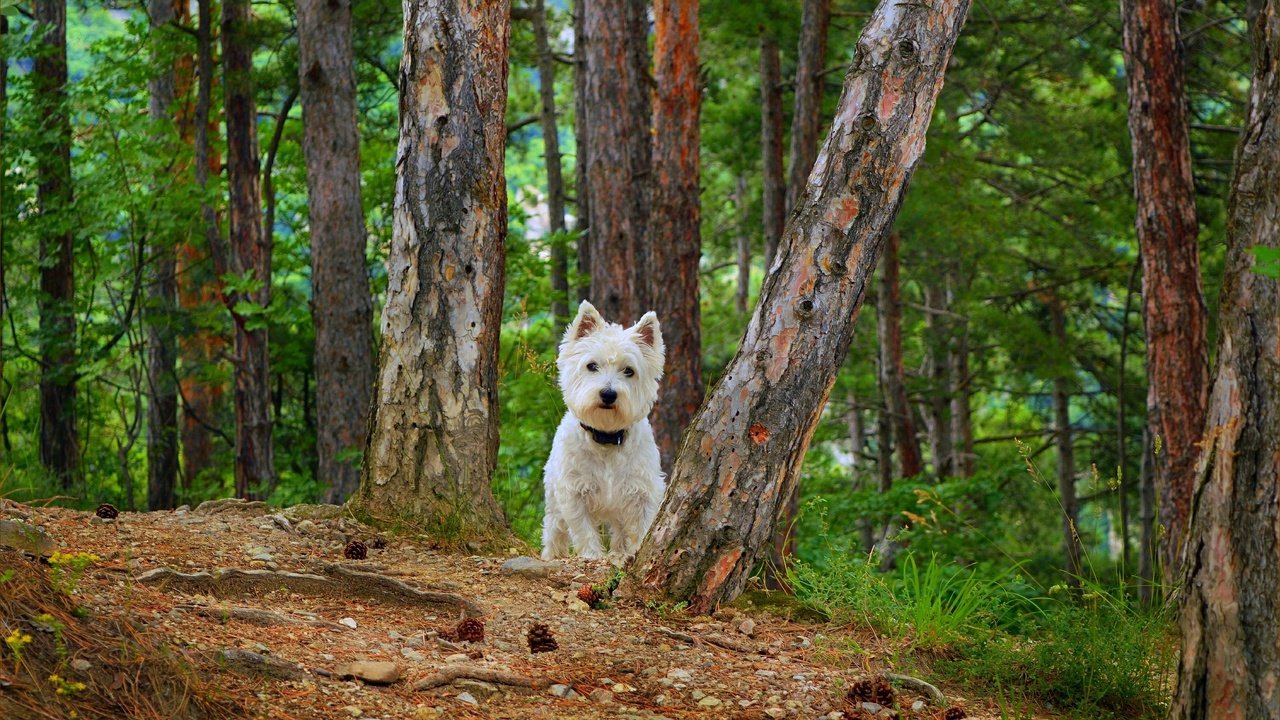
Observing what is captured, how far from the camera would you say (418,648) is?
4.97 metres

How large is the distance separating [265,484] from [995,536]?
11072 millimetres

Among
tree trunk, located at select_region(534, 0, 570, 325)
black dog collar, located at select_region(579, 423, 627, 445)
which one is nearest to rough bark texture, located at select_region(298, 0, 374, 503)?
black dog collar, located at select_region(579, 423, 627, 445)

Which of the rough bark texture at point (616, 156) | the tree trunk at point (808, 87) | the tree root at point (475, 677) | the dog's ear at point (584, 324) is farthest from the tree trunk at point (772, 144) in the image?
the tree root at point (475, 677)

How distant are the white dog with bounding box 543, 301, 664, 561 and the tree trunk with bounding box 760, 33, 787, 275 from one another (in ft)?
34.7

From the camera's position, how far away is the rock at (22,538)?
452cm

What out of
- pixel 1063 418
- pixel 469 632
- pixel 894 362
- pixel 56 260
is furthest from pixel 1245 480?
pixel 1063 418

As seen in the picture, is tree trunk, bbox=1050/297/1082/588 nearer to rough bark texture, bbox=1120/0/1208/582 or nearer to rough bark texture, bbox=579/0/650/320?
rough bark texture, bbox=1120/0/1208/582

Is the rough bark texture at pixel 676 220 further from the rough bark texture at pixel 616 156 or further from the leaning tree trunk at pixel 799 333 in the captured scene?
the leaning tree trunk at pixel 799 333

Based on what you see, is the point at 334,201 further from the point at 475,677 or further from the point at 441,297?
the point at 475,677

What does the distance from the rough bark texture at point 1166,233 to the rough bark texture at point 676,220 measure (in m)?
4.67

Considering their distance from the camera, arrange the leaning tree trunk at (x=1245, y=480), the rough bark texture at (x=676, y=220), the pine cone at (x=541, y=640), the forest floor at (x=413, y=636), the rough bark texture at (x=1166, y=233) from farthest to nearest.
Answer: the rough bark texture at (x=676, y=220) < the rough bark texture at (x=1166, y=233) < the pine cone at (x=541, y=640) < the forest floor at (x=413, y=636) < the leaning tree trunk at (x=1245, y=480)

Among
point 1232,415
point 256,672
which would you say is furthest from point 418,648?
point 1232,415

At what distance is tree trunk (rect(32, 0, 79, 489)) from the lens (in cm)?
1441

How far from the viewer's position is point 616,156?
13.6 m
